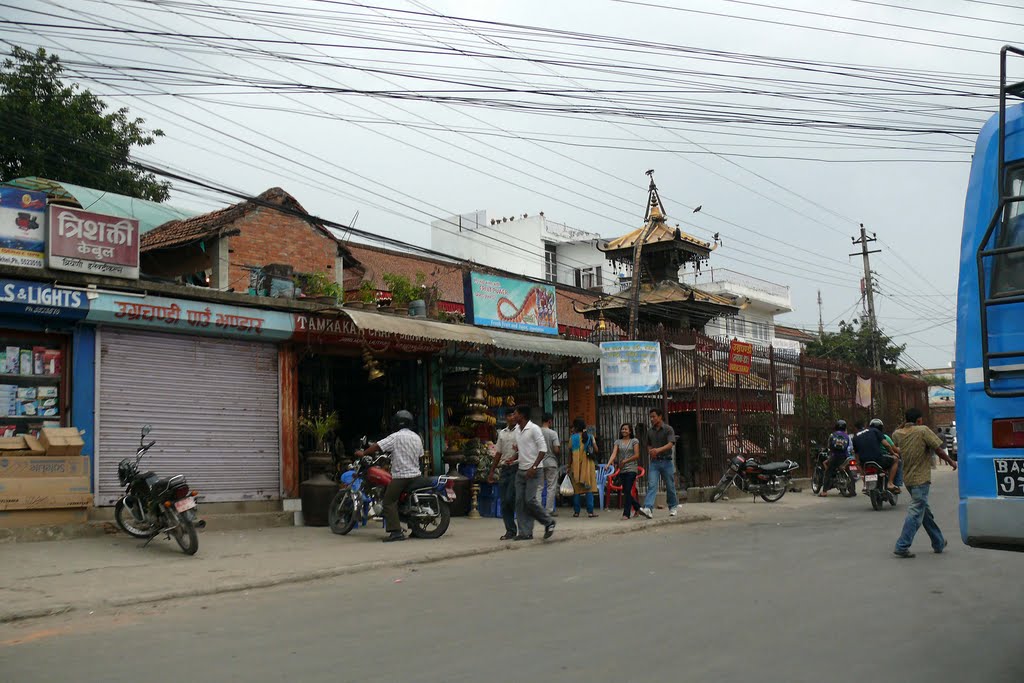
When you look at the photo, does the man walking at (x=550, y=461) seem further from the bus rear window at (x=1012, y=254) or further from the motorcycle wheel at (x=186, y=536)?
the bus rear window at (x=1012, y=254)

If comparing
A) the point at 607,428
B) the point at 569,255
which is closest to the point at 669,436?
the point at 607,428

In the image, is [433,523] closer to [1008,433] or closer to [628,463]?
[628,463]

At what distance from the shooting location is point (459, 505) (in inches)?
647

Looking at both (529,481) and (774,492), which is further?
(774,492)

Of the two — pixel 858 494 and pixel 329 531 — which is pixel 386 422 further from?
pixel 858 494

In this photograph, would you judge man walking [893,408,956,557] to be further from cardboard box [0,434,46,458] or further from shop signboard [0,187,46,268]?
shop signboard [0,187,46,268]

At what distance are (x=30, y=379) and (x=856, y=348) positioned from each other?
4687 cm

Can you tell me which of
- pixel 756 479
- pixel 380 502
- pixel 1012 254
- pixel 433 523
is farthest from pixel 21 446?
pixel 756 479

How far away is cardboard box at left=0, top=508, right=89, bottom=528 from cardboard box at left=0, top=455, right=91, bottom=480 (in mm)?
438

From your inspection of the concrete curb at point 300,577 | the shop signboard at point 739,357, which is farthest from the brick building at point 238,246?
the shop signboard at point 739,357

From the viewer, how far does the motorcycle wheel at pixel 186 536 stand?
10823 millimetres

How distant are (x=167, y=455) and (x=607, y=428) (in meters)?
9.74

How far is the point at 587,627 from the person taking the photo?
6.77 metres

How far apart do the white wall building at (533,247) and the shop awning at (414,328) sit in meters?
32.4
